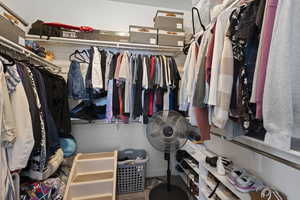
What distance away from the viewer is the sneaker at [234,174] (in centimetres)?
94

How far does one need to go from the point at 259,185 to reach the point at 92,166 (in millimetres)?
1578

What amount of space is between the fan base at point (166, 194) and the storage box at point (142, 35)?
5.99 ft

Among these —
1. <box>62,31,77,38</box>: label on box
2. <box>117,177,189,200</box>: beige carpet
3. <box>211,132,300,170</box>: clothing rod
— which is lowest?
<box>117,177,189,200</box>: beige carpet

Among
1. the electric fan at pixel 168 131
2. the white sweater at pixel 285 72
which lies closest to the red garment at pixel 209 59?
the white sweater at pixel 285 72

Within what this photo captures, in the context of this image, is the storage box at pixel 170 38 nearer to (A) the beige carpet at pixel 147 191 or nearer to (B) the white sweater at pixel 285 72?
(B) the white sweater at pixel 285 72

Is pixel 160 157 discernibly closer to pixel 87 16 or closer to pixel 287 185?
pixel 287 185

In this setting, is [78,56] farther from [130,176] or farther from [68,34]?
[130,176]

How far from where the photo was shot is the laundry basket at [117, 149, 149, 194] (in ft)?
5.49

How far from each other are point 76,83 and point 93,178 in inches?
42.5

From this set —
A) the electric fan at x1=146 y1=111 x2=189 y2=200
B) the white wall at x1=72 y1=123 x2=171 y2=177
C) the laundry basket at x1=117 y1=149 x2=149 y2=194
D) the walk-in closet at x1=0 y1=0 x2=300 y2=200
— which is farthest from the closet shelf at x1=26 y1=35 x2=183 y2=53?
the laundry basket at x1=117 y1=149 x2=149 y2=194

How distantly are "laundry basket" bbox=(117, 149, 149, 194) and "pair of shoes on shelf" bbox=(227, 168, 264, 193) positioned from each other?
102 centimetres

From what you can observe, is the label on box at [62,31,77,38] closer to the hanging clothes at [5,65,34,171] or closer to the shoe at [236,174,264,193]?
the hanging clothes at [5,65,34,171]

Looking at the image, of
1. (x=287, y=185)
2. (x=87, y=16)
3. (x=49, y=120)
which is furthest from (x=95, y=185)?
(x=87, y=16)

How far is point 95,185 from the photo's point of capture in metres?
1.40
